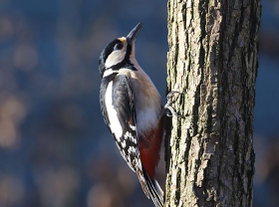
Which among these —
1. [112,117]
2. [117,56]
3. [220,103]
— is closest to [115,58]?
[117,56]

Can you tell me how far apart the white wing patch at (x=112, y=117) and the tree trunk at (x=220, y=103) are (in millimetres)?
764

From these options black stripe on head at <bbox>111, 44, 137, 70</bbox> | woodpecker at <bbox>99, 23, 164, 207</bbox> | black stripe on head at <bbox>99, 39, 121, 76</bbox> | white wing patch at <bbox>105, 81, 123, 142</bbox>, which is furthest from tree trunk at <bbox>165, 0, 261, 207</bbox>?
black stripe on head at <bbox>99, 39, 121, 76</bbox>

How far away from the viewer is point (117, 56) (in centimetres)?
427

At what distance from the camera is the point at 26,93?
796cm

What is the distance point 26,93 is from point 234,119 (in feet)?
16.5

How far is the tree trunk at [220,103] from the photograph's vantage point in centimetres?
319

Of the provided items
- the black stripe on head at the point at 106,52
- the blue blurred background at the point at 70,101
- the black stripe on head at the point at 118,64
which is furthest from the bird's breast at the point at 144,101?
the blue blurred background at the point at 70,101

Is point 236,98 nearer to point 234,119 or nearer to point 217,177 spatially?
point 234,119

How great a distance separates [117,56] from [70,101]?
363 centimetres

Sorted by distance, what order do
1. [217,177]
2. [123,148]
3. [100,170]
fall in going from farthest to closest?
[100,170], [123,148], [217,177]

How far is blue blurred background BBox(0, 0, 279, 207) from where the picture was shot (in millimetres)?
7641

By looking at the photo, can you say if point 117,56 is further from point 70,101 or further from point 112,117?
point 70,101

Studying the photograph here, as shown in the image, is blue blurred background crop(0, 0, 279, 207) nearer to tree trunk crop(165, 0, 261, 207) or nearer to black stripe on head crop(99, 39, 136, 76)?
black stripe on head crop(99, 39, 136, 76)

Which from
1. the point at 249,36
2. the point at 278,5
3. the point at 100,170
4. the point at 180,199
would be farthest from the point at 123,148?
the point at 278,5
